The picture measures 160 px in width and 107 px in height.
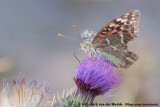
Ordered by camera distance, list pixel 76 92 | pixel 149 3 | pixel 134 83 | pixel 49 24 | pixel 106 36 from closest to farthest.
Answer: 1. pixel 76 92
2. pixel 106 36
3. pixel 134 83
4. pixel 49 24
5. pixel 149 3

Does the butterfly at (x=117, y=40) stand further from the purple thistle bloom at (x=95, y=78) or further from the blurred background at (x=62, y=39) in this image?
the blurred background at (x=62, y=39)

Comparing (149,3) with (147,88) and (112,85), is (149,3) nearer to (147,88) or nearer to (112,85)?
(147,88)

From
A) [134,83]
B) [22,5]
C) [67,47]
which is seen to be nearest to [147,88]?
[134,83]

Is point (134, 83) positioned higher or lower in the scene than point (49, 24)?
lower

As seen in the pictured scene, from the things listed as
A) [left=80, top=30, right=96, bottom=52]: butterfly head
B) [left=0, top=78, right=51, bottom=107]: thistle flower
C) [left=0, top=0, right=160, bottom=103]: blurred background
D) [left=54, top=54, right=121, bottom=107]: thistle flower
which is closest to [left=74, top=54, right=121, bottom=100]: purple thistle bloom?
[left=54, top=54, right=121, bottom=107]: thistle flower

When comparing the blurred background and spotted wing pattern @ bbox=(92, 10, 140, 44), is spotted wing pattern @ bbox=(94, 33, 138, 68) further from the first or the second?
the blurred background

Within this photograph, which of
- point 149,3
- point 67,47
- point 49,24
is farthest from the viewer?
point 149,3
